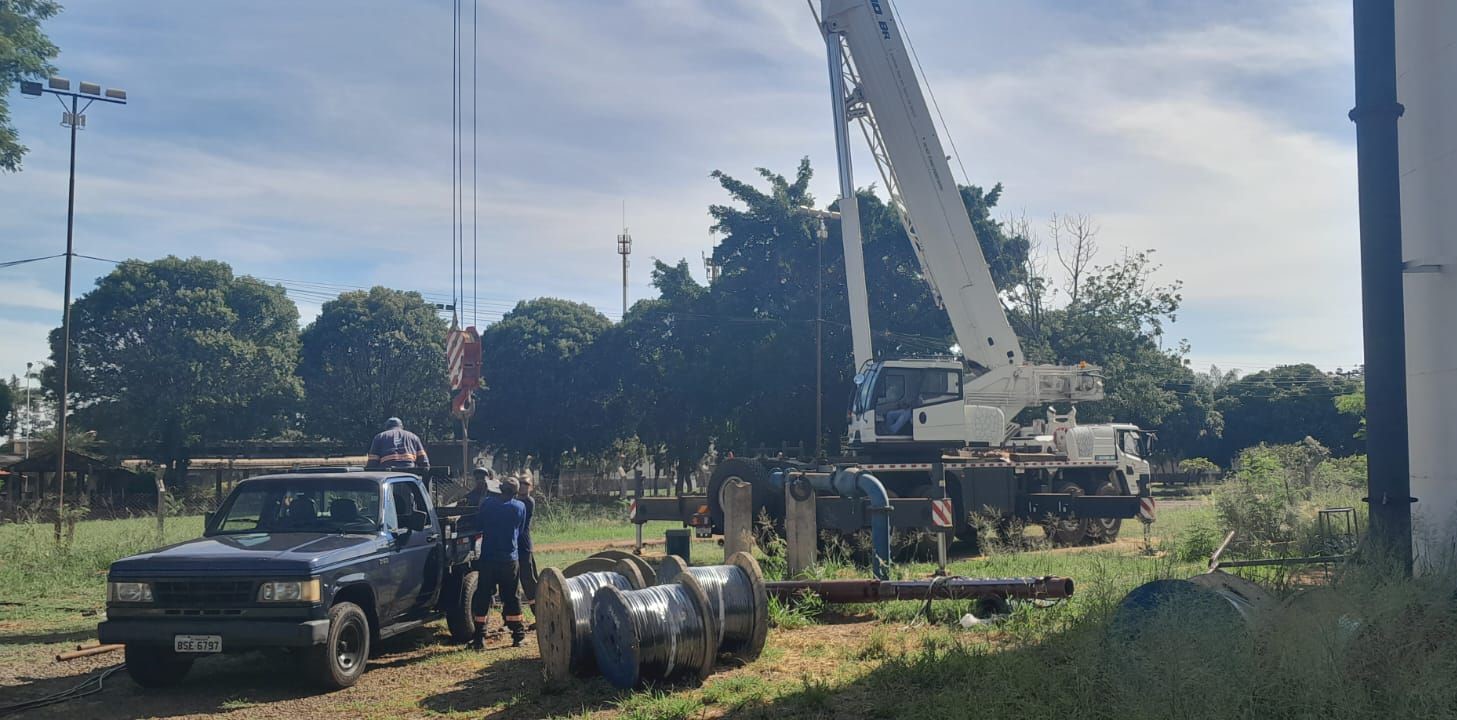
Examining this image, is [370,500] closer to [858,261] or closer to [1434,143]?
[1434,143]

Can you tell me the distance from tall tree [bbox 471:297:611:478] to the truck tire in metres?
29.4

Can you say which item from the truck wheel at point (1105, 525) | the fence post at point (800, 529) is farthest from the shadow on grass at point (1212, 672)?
the truck wheel at point (1105, 525)

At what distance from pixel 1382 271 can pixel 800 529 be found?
6.87 m

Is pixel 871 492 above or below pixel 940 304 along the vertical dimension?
below

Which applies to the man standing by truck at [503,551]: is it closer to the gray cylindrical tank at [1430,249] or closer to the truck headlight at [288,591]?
the truck headlight at [288,591]

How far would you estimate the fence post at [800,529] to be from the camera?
13.2 metres

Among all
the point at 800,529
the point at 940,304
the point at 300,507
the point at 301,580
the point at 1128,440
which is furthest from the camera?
the point at 1128,440

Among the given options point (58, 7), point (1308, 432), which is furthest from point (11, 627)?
point (1308, 432)

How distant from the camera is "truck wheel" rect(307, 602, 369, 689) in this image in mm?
8188

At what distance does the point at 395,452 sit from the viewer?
38.2 ft

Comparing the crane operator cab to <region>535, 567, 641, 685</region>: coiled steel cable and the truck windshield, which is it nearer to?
the truck windshield

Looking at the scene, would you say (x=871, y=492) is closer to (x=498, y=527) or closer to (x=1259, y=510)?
(x=498, y=527)

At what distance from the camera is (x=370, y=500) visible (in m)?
9.57

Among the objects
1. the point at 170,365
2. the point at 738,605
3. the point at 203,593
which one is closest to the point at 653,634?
the point at 738,605
